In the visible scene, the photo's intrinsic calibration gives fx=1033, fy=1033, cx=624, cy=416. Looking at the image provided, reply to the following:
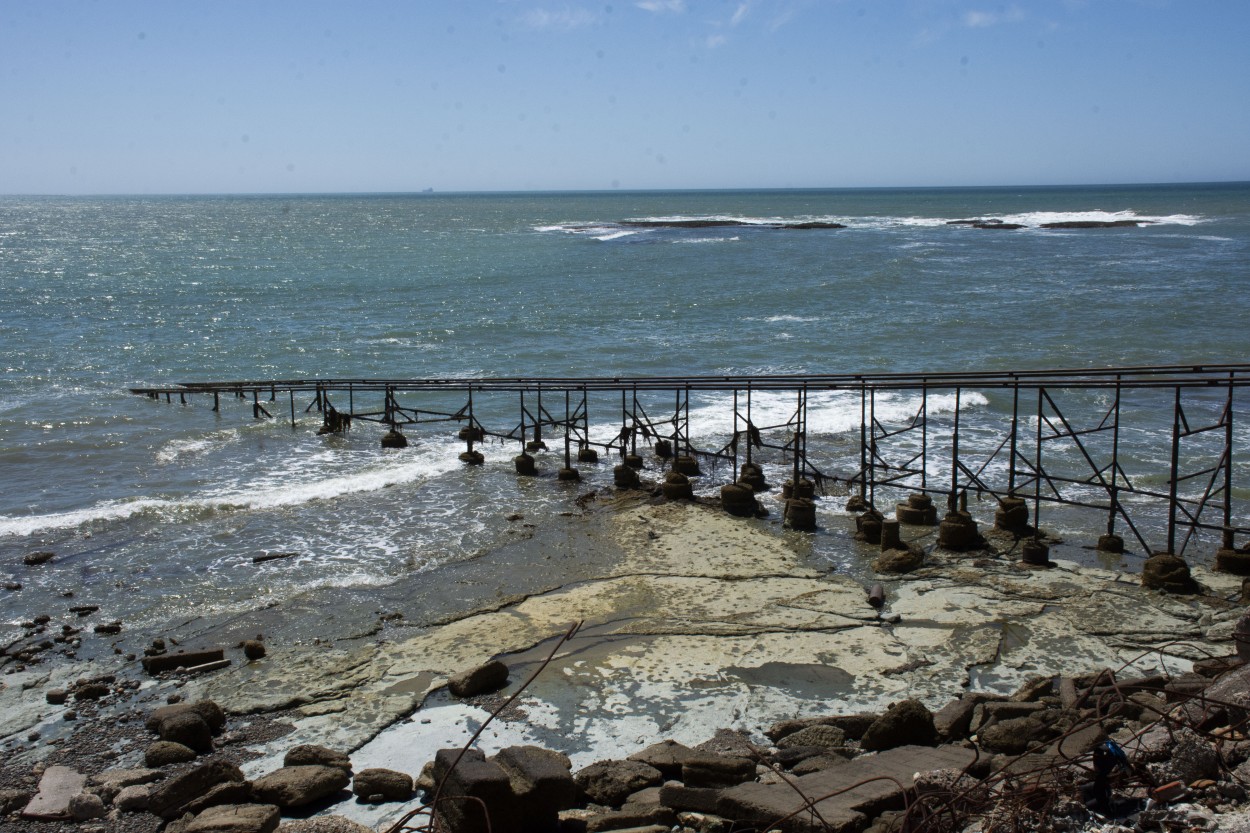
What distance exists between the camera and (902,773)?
8805 millimetres

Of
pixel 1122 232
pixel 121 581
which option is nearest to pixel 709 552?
pixel 121 581

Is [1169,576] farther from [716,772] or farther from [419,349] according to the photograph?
[419,349]

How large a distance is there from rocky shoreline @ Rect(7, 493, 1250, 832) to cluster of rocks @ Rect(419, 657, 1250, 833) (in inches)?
Result: 2.3

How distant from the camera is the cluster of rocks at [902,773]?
746 cm

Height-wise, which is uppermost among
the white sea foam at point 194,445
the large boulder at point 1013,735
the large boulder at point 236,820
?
the large boulder at point 1013,735

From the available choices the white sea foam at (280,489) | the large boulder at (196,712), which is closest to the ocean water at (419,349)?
the white sea foam at (280,489)

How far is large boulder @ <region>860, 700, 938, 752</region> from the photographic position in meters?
9.92

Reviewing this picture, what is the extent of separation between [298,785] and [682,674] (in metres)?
4.79

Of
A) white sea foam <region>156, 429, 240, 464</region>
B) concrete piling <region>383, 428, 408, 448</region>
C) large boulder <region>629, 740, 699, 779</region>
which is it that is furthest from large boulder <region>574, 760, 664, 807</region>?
white sea foam <region>156, 429, 240, 464</region>

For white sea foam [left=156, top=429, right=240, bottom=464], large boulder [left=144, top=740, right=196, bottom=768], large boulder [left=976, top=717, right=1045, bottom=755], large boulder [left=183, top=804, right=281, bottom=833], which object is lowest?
large boulder [left=144, top=740, right=196, bottom=768]

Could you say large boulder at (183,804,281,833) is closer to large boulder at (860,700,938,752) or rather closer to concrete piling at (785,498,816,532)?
large boulder at (860,700,938,752)

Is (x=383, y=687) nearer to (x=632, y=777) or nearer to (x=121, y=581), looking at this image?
(x=632, y=777)

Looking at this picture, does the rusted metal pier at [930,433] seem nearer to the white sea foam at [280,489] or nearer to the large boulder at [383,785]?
the white sea foam at [280,489]

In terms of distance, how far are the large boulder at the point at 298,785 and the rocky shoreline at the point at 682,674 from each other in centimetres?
14
